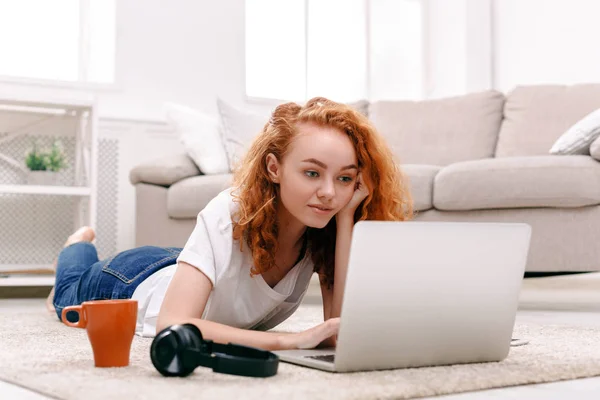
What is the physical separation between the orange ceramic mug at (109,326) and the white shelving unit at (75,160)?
2098 millimetres

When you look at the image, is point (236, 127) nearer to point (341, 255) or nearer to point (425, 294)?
point (341, 255)

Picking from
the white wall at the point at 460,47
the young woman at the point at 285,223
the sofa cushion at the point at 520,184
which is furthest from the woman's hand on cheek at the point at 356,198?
the white wall at the point at 460,47

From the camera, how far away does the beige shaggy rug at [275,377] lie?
0.98 m

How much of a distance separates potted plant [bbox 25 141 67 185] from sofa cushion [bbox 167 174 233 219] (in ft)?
1.79

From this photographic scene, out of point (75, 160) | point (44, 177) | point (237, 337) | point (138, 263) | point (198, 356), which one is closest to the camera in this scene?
point (198, 356)

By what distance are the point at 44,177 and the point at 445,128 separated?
1.93 m

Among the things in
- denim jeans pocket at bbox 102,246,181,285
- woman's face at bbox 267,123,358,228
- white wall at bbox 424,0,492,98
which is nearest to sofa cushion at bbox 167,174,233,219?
denim jeans pocket at bbox 102,246,181,285

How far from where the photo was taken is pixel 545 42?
4887mm

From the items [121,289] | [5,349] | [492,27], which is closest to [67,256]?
[121,289]

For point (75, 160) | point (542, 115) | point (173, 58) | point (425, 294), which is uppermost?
point (173, 58)

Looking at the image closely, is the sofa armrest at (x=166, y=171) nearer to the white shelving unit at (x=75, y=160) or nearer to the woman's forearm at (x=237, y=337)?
the white shelving unit at (x=75, y=160)

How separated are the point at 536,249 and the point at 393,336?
1647 millimetres

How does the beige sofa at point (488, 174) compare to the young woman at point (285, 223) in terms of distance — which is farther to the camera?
the beige sofa at point (488, 174)

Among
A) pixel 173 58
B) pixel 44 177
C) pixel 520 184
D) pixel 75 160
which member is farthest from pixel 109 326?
pixel 173 58
